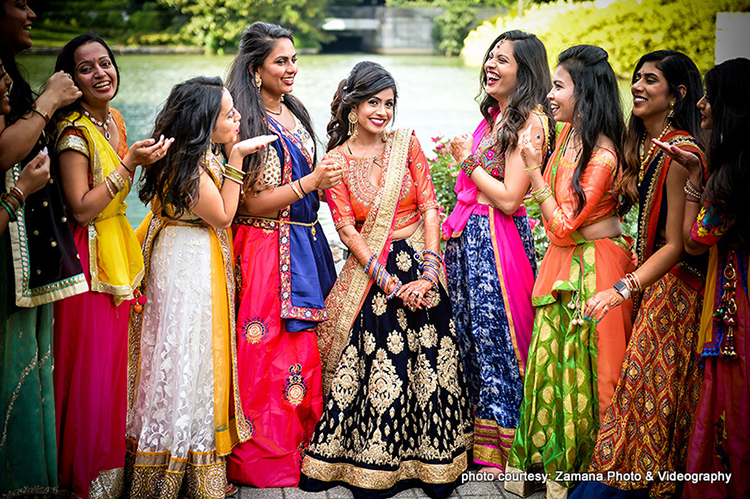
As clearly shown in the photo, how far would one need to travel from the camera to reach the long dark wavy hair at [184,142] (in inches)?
122

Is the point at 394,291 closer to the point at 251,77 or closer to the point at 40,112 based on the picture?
the point at 251,77

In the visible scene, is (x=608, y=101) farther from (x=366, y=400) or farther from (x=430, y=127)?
(x=430, y=127)

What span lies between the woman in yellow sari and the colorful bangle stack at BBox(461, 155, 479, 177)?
1585 millimetres

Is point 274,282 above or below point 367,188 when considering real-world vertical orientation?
below

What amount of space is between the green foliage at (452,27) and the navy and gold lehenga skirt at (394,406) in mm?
4815

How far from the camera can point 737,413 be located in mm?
2695

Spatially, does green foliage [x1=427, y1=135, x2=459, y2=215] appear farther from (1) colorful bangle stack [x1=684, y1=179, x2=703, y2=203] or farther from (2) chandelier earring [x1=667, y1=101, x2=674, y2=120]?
(1) colorful bangle stack [x1=684, y1=179, x2=703, y2=203]

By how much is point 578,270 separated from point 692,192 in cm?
65

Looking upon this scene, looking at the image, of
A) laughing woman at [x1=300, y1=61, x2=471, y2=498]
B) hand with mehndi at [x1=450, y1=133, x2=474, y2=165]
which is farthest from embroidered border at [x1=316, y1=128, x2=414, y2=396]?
hand with mehndi at [x1=450, y1=133, x2=474, y2=165]

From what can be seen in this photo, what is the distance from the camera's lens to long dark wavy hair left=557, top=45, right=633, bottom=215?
3129 millimetres

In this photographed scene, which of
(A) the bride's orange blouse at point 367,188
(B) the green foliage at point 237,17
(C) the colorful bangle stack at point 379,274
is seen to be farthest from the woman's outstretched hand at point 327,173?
(B) the green foliage at point 237,17

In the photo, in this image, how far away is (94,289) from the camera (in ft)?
9.87

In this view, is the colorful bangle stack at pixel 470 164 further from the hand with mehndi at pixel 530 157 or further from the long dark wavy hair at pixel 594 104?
the long dark wavy hair at pixel 594 104

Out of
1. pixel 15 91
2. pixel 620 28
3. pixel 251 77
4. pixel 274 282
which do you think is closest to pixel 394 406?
pixel 274 282
